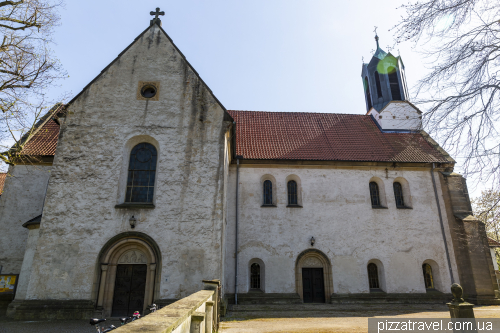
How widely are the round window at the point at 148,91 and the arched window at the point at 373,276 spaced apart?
44.0ft

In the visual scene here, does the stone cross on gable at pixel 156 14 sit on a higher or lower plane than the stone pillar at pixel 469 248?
higher

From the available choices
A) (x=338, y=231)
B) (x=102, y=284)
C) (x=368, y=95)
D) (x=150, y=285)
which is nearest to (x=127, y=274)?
(x=102, y=284)

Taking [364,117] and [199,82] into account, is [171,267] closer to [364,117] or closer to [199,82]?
[199,82]

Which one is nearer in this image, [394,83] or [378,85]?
[394,83]

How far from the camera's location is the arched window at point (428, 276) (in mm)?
15820

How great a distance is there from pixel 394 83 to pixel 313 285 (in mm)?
15783

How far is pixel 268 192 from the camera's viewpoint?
16516 mm

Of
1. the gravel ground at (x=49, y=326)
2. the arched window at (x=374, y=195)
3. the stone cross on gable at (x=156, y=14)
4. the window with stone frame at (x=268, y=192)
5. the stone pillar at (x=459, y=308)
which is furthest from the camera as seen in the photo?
the arched window at (x=374, y=195)

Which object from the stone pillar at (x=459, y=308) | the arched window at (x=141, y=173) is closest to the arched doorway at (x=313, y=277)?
the arched window at (x=141, y=173)

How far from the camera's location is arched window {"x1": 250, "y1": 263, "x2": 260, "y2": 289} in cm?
1503

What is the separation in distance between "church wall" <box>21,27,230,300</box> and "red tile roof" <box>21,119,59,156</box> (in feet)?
12.3

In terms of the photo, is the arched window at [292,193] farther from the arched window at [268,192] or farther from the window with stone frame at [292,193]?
the arched window at [268,192]

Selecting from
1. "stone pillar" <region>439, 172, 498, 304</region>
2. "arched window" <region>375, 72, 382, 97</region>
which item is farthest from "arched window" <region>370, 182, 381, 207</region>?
"arched window" <region>375, 72, 382, 97</region>

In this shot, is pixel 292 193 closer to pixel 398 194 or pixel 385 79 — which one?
pixel 398 194
